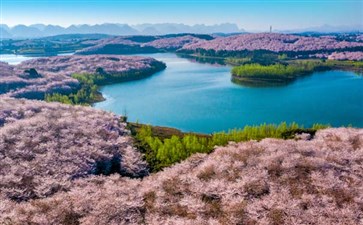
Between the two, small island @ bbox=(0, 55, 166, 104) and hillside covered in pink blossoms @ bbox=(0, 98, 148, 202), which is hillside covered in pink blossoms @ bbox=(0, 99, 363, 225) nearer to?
hillside covered in pink blossoms @ bbox=(0, 98, 148, 202)

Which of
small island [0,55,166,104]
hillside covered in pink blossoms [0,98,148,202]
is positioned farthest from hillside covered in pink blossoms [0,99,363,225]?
small island [0,55,166,104]

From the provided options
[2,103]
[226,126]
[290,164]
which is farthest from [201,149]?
[2,103]

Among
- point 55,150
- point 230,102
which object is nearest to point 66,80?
point 230,102

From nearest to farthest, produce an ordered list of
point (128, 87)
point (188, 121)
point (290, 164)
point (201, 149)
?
point (290, 164)
point (201, 149)
point (188, 121)
point (128, 87)

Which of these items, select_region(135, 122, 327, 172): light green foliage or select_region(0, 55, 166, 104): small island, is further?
select_region(0, 55, 166, 104): small island

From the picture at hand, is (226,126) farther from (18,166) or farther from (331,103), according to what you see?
(18,166)

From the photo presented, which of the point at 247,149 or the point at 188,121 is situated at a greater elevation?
the point at 247,149

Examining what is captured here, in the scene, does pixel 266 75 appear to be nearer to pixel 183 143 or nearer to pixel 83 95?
pixel 83 95
